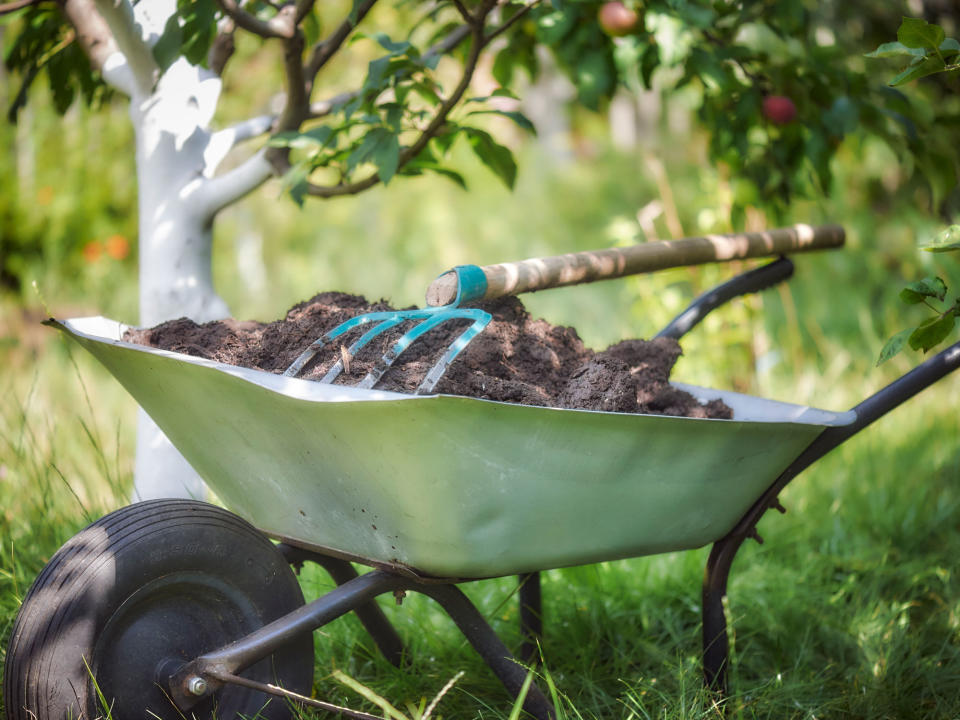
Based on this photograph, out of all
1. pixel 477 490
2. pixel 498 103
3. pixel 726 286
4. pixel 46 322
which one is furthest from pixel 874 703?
pixel 498 103

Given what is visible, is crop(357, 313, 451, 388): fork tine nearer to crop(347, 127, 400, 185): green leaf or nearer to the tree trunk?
crop(347, 127, 400, 185): green leaf

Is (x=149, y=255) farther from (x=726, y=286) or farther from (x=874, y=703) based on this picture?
(x=874, y=703)

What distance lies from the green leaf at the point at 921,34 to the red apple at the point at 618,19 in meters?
0.84

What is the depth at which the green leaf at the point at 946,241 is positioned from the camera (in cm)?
101

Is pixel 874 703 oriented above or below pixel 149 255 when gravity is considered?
→ below

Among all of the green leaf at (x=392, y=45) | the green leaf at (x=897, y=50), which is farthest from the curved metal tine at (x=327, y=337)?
the green leaf at (x=897, y=50)

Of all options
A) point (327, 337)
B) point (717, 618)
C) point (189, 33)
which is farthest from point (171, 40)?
point (717, 618)

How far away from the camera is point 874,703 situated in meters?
1.50

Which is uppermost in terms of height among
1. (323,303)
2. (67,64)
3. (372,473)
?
(67,64)

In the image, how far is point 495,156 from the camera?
65.2 inches

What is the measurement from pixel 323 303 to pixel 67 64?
1063 mm

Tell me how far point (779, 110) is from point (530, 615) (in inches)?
47.2

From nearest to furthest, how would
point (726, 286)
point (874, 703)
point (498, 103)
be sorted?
1. point (874, 703)
2. point (726, 286)
3. point (498, 103)

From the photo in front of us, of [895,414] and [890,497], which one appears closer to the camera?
[890,497]
